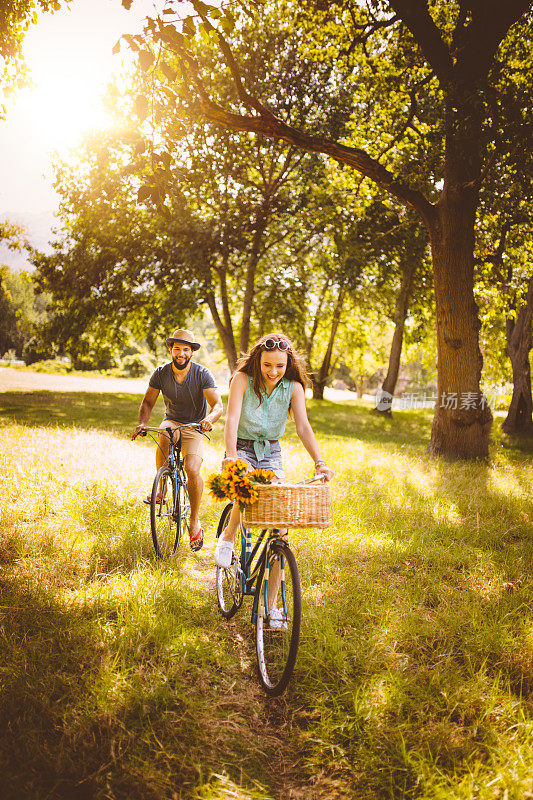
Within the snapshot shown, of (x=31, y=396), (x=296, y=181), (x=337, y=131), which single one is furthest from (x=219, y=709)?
(x=31, y=396)

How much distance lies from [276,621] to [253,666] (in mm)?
522

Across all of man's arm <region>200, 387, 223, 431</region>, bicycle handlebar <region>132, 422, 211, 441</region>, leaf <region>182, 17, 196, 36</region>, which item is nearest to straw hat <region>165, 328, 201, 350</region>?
man's arm <region>200, 387, 223, 431</region>

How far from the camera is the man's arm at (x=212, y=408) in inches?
182

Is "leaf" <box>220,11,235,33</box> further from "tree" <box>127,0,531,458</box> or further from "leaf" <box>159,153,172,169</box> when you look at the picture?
"tree" <box>127,0,531,458</box>

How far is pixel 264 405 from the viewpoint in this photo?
3.62 metres

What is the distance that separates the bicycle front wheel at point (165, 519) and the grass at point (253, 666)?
0.22m

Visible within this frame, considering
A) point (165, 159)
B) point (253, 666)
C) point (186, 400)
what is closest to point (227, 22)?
point (165, 159)

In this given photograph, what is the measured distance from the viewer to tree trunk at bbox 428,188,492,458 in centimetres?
992

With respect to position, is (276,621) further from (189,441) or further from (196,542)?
(189,441)

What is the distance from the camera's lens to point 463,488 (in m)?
7.84

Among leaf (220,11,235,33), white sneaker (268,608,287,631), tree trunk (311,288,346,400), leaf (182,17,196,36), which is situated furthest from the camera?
tree trunk (311,288,346,400)

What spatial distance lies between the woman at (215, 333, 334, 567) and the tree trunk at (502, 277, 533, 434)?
48.9ft

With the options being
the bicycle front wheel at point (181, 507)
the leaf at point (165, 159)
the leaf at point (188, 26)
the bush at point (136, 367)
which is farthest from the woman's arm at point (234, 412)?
the bush at point (136, 367)

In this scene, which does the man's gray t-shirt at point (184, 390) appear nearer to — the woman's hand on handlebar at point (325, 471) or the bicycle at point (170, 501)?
the bicycle at point (170, 501)
